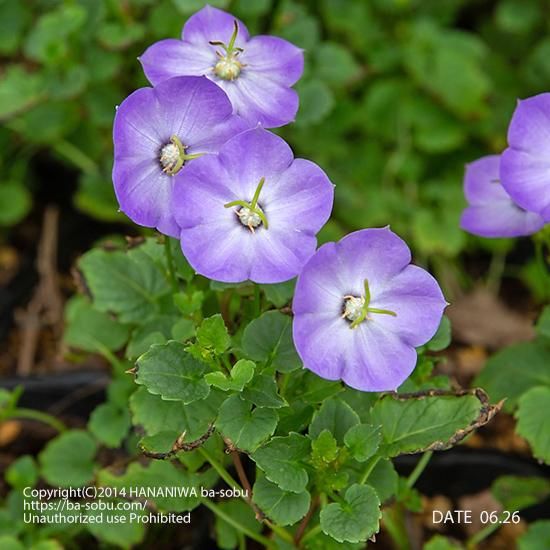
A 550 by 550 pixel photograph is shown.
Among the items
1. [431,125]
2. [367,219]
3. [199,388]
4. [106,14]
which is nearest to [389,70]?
[431,125]

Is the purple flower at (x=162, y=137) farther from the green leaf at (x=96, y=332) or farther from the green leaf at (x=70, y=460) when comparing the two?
the green leaf at (x=70, y=460)

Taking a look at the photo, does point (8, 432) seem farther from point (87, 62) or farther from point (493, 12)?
point (493, 12)

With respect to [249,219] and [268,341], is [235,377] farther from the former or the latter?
[249,219]

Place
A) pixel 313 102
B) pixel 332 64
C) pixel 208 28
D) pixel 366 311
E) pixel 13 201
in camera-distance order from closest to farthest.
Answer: pixel 366 311
pixel 208 28
pixel 313 102
pixel 332 64
pixel 13 201

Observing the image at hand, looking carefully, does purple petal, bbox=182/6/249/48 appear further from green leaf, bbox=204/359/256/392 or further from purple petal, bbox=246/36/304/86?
green leaf, bbox=204/359/256/392

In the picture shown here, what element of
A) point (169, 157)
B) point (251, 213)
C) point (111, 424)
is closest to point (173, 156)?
point (169, 157)

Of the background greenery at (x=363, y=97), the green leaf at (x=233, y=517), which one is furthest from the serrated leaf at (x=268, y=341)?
the background greenery at (x=363, y=97)

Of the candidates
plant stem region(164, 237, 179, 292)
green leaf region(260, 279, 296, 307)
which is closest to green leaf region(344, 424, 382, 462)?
green leaf region(260, 279, 296, 307)
